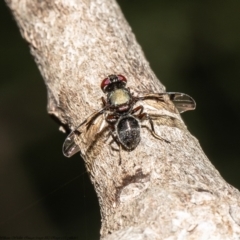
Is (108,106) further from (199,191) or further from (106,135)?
(199,191)

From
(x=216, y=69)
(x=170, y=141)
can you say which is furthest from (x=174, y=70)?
(x=170, y=141)

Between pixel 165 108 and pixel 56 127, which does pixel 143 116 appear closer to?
pixel 165 108

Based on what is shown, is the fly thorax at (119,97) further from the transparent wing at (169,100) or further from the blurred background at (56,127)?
the blurred background at (56,127)

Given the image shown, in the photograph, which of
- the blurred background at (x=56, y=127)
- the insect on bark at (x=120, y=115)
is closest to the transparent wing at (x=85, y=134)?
the insect on bark at (x=120, y=115)

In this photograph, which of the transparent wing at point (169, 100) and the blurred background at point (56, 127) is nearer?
the transparent wing at point (169, 100)

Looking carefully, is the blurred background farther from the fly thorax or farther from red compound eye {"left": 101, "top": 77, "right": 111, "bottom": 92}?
red compound eye {"left": 101, "top": 77, "right": 111, "bottom": 92}

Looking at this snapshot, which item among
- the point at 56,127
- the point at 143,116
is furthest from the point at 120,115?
the point at 56,127

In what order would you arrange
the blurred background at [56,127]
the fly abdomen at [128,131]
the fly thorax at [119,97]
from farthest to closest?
1. the blurred background at [56,127]
2. the fly thorax at [119,97]
3. the fly abdomen at [128,131]
